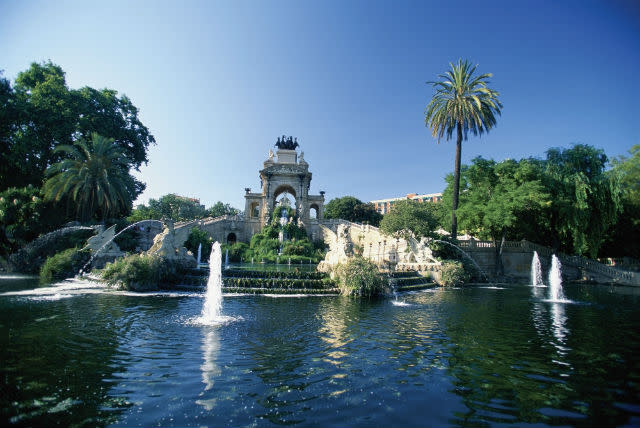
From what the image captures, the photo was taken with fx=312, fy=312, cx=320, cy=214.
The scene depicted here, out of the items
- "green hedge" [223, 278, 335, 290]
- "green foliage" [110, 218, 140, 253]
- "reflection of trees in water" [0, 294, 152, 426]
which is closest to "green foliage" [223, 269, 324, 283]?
"green hedge" [223, 278, 335, 290]

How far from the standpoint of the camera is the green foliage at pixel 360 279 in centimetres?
1487

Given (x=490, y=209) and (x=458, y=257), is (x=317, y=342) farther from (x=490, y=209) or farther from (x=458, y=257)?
(x=490, y=209)

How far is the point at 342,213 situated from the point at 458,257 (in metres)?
48.6

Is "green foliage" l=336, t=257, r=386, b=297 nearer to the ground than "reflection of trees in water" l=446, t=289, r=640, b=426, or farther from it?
farther from it

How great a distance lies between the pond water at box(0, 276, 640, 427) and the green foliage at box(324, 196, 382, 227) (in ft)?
206

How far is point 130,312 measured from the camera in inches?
391

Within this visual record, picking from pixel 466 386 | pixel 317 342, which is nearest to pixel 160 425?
pixel 317 342

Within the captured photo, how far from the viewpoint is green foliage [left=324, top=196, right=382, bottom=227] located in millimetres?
73500

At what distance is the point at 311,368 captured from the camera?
5648mm

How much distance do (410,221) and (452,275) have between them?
5.78 meters

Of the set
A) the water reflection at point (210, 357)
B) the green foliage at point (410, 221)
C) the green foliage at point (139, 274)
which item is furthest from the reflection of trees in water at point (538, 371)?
the green foliage at point (410, 221)

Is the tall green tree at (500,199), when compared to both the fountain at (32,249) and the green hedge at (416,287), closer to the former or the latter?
the green hedge at (416,287)

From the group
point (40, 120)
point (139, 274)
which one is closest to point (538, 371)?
point (139, 274)

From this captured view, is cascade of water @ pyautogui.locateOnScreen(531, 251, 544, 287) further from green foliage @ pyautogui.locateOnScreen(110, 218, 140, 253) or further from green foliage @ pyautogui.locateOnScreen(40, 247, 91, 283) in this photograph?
green foliage @ pyautogui.locateOnScreen(40, 247, 91, 283)
